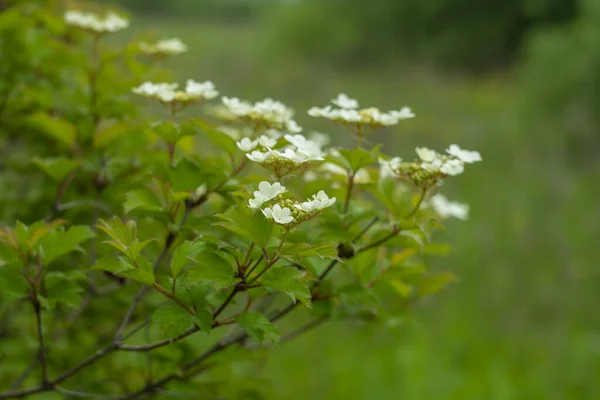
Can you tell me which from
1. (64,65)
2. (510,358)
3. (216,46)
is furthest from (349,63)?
(64,65)

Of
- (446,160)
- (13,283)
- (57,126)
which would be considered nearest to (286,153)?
(446,160)

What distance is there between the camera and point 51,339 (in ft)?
5.94

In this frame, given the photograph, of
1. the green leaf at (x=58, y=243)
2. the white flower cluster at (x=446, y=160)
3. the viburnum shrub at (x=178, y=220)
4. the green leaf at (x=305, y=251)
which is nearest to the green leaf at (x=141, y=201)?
the viburnum shrub at (x=178, y=220)

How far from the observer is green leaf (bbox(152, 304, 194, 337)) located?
1.01m

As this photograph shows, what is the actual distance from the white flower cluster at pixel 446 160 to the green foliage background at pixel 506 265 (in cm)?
43

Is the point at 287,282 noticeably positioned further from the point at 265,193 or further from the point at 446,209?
the point at 446,209

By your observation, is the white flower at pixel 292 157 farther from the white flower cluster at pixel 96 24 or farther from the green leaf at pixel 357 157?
the white flower cluster at pixel 96 24

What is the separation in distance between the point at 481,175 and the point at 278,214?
19.0 ft

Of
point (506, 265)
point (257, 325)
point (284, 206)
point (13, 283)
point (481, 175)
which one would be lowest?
point (481, 175)

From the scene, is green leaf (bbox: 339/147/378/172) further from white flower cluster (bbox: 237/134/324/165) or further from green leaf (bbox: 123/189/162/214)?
green leaf (bbox: 123/189/162/214)

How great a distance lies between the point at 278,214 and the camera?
0.84 meters

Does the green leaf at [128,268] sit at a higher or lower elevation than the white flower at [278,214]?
lower

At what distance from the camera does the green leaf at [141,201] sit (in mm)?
1099

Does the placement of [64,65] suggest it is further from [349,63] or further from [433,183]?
[349,63]
